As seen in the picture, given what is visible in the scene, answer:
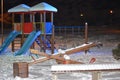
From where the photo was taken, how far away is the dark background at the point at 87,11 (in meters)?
79.6

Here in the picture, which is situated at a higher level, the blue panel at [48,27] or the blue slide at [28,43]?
the blue panel at [48,27]

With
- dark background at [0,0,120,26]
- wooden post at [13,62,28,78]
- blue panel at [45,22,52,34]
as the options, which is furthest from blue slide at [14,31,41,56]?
dark background at [0,0,120,26]

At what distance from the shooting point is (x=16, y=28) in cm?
2222

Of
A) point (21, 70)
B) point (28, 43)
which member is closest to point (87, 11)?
point (28, 43)

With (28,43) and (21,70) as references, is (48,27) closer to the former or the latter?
(28,43)

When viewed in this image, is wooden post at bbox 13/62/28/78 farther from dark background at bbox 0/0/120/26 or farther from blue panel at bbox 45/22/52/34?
dark background at bbox 0/0/120/26

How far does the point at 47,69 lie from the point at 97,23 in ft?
216

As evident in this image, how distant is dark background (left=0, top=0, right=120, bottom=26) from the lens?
79625 millimetres

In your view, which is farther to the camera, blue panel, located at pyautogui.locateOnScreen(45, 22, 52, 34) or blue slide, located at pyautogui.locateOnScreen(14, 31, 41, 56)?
blue panel, located at pyautogui.locateOnScreen(45, 22, 52, 34)

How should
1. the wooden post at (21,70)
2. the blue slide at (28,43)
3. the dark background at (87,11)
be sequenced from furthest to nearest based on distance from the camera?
the dark background at (87,11) → the blue slide at (28,43) → the wooden post at (21,70)

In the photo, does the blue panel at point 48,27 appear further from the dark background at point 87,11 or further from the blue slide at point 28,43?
the dark background at point 87,11

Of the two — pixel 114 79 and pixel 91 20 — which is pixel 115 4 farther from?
pixel 114 79

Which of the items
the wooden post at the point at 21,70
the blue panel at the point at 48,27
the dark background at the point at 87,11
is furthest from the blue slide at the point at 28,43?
the dark background at the point at 87,11

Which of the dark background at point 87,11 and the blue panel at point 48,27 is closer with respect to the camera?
the blue panel at point 48,27
